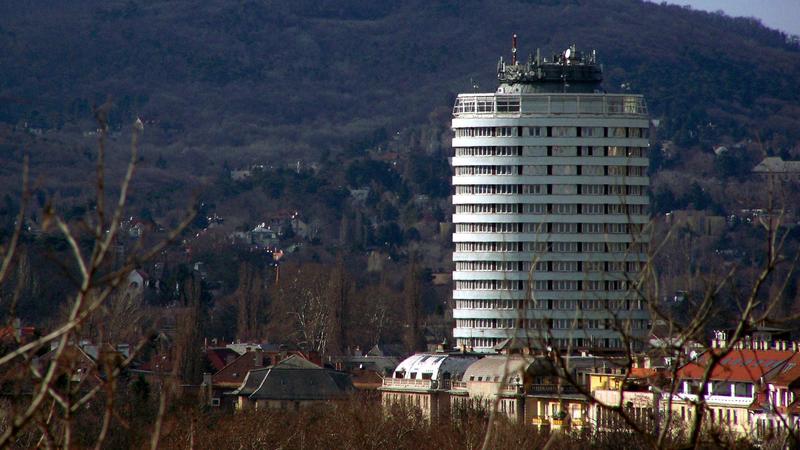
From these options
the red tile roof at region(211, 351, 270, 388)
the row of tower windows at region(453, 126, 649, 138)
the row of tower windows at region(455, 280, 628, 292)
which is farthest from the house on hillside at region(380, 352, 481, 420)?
the row of tower windows at region(453, 126, 649, 138)

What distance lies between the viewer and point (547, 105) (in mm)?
123438

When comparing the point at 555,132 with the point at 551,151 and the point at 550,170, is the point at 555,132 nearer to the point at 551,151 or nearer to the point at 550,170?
the point at 551,151

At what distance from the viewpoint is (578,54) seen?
131125 millimetres

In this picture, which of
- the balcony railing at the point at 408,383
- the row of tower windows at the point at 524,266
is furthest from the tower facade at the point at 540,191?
the balcony railing at the point at 408,383

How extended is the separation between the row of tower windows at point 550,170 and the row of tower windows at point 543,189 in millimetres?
731

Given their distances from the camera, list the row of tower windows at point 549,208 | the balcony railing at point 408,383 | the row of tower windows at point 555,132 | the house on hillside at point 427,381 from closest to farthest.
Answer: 1. the house on hillside at point 427,381
2. the balcony railing at point 408,383
3. the row of tower windows at point 549,208
4. the row of tower windows at point 555,132

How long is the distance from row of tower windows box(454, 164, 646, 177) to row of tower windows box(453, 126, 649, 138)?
73.7 inches

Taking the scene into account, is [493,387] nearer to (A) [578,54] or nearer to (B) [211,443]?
(B) [211,443]

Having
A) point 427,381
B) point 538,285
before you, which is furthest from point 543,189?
point 427,381

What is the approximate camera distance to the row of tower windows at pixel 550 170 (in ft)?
399

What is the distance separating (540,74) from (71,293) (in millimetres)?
43209

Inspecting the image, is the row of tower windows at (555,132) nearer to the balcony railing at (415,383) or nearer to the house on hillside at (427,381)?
the house on hillside at (427,381)

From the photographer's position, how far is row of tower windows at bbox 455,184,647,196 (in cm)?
12144

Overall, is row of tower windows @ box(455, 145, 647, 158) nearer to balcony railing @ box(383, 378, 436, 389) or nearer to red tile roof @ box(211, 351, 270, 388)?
red tile roof @ box(211, 351, 270, 388)
